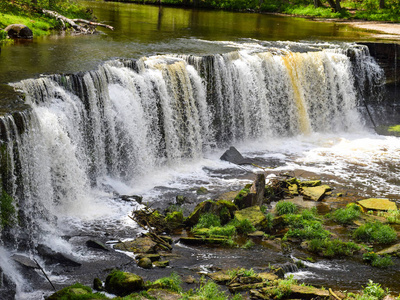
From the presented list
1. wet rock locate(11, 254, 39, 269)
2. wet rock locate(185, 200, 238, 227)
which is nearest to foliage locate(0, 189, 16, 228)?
wet rock locate(11, 254, 39, 269)

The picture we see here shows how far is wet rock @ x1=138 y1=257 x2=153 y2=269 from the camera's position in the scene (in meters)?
10.4

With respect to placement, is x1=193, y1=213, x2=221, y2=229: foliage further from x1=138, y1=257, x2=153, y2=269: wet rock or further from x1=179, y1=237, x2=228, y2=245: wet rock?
x1=138, y1=257, x2=153, y2=269: wet rock

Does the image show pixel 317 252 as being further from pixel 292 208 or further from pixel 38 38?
pixel 38 38

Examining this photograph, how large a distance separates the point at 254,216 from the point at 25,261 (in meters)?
5.42

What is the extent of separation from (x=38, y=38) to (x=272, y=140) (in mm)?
10806

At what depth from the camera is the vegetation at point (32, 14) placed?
24016 millimetres

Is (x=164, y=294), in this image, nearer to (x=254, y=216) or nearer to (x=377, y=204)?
(x=254, y=216)

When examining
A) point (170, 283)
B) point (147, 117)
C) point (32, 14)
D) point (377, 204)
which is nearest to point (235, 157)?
point (147, 117)

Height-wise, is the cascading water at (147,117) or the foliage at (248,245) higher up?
the cascading water at (147,117)

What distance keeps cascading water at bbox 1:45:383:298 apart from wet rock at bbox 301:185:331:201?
14.4ft

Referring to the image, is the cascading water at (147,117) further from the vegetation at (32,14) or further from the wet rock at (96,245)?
the vegetation at (32,14)

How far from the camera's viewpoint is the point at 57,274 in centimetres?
1009

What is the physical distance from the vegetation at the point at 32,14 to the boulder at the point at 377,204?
50.4 feet

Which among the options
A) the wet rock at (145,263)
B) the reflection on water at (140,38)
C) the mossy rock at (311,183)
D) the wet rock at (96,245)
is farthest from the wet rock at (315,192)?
the reflection on water at (140,38)
